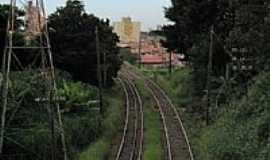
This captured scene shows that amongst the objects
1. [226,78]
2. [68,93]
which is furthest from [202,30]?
[68,93]

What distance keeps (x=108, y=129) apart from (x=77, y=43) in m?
12.9

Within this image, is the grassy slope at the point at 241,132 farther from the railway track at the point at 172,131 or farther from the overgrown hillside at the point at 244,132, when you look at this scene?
the railway track at the point at 172,131

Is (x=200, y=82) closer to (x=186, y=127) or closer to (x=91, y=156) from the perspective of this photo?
(x=186, y=127)

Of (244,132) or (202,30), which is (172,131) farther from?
(202,30)

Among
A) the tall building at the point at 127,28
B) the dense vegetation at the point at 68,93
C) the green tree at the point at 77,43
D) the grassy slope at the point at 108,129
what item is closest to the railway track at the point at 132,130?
the grassy slope at the point at 108,129

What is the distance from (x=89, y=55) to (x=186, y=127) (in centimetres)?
1245

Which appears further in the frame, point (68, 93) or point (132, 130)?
point (132, 130)

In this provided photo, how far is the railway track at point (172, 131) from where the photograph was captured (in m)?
29.1

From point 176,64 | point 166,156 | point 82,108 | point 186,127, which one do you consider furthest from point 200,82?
point 176,64

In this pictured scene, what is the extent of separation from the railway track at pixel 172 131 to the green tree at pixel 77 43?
467 cm

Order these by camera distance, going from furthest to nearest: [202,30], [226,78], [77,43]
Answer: [77,43]
[202,30]
[226,78]

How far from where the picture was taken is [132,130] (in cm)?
3528

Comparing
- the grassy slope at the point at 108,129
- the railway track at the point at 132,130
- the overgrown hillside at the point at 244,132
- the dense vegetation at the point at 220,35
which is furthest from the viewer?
the dense vegetation at the point at 220,35

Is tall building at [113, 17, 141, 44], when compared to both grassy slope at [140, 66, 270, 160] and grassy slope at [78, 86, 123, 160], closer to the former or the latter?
grassy slope at [78, 86, 123, 160]
